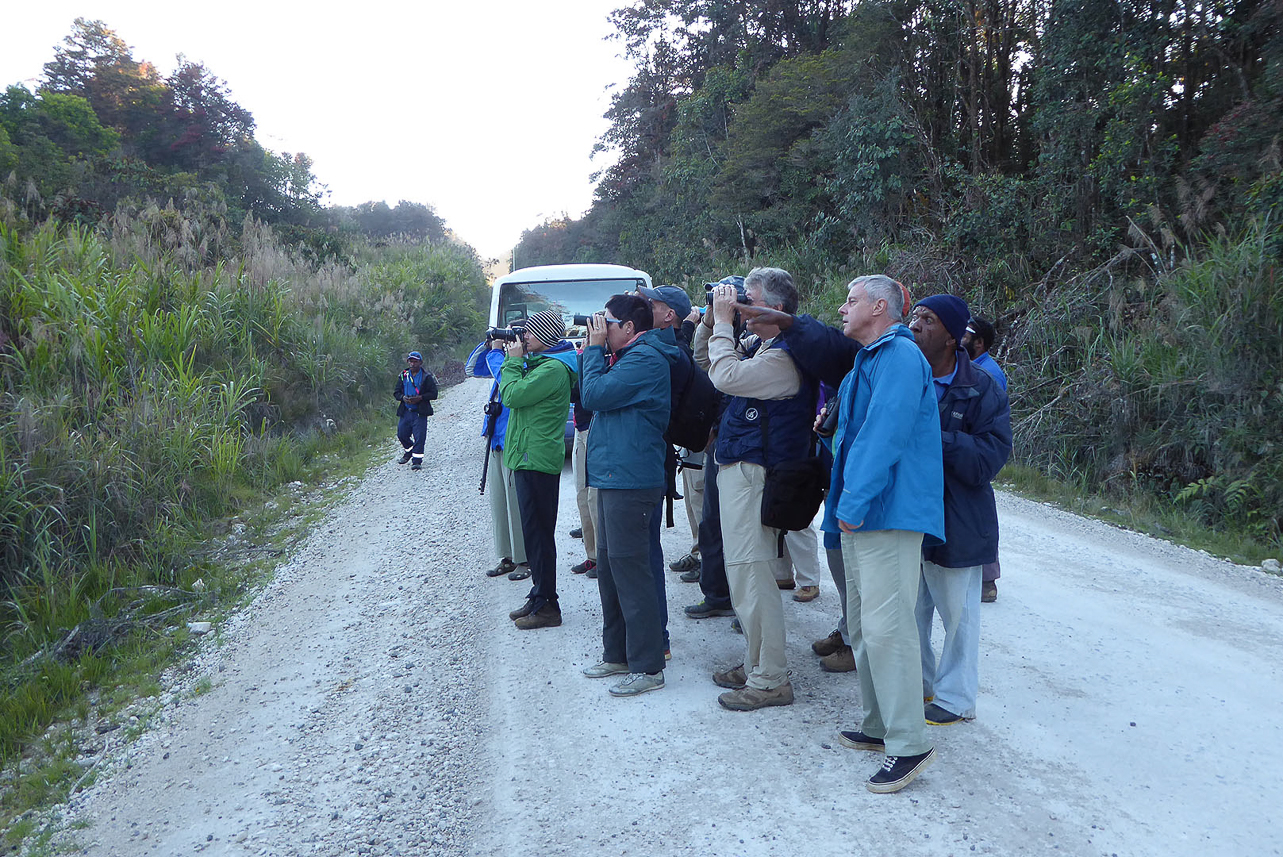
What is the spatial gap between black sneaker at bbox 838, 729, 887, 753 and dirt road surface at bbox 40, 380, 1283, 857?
6cm

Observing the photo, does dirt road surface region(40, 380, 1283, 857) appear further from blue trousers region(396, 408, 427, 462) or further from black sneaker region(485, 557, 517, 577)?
blue trousers region(396, 408, 427, 462)

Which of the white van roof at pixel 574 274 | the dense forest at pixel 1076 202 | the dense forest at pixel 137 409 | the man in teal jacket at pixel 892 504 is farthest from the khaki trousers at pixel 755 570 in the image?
the white van roof at pixel 574 274

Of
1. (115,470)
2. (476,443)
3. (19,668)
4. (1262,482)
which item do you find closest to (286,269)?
(476,443)

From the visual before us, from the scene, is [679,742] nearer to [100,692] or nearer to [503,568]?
[503,568]

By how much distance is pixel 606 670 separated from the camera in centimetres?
453

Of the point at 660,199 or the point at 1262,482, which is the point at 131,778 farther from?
the point at 660,199

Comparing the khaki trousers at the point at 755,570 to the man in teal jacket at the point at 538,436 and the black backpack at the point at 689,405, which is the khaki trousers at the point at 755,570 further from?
the man in teal jacket at the point at 538,436

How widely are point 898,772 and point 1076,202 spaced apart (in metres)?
11.1

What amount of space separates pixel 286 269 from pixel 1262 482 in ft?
44.2

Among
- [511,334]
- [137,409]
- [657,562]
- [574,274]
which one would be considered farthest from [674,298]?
[574,274]

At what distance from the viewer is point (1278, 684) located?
4.14 metres

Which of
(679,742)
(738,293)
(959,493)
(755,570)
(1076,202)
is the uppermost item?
(1076,202)

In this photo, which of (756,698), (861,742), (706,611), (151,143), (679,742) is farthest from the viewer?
(151,143)

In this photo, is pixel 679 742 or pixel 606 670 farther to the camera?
pixel 606 670
